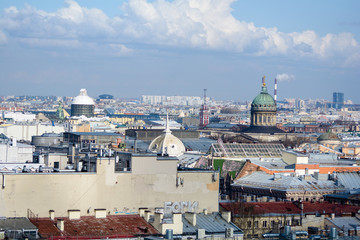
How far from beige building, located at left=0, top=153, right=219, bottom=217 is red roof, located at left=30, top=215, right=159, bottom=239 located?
28.4 inches

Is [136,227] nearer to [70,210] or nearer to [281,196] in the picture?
[70,210]

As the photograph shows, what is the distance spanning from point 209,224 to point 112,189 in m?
3.85

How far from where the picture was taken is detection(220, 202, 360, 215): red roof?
170 feet

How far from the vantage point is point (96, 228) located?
136 ft

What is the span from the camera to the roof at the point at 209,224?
42.2 metres


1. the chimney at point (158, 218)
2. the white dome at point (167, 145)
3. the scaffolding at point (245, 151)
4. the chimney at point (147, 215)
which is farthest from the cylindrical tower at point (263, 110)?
the chimney at point (158, 218)

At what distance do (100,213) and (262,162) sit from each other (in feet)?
146

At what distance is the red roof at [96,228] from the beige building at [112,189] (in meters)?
0.72

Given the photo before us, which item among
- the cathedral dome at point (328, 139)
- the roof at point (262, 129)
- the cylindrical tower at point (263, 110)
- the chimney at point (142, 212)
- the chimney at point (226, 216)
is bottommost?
the chimney at point (226, 216)

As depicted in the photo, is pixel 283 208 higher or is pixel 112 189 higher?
pixel 112 189

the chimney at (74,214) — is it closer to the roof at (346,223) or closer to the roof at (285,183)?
the roof at (346,223)

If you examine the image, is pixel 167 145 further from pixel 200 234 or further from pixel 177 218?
pixel 200 234

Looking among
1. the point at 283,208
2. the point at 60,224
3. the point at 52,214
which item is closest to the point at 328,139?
the point at 283,208

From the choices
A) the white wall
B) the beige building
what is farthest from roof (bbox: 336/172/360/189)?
the white wall
